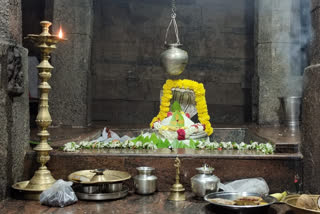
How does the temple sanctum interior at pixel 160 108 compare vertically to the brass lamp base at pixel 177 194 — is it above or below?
above

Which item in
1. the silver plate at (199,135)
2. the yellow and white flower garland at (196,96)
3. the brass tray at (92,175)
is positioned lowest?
the brass tray at (92,175)

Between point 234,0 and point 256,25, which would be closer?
point 256,25

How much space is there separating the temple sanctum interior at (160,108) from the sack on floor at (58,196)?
1 centimetres

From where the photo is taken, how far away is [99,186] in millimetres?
3760

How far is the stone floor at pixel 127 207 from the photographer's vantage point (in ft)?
11.0

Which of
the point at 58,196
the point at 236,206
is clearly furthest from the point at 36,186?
the point at 236,206

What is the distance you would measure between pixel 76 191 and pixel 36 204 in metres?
0.37

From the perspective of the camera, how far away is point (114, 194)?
367cm

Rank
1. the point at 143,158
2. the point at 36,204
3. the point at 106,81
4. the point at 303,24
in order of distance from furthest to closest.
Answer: the point at 106,81 < the point at 303,24 < the point at 143,158 < the point at 36,204

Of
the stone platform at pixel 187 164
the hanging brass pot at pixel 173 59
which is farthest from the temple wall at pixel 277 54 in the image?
the stone platform at pixel 187 164

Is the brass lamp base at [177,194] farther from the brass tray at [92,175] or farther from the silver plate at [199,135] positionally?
the silver plate at [199,135]

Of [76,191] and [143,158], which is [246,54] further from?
[76,191]

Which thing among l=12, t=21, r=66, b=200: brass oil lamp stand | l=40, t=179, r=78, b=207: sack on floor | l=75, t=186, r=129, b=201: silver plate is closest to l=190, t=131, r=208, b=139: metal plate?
l=75, t=186, r=129, b=201: silver plate

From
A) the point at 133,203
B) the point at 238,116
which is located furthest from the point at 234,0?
the point at 133,203
